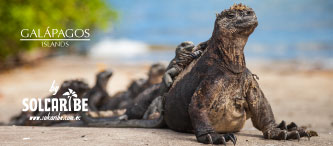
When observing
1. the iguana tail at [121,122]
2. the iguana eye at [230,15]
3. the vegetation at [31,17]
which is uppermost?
the vegetation at [31,17]

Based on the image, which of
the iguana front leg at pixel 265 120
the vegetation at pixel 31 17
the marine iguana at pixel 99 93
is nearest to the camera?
the iguana front leg at pixel 265 120

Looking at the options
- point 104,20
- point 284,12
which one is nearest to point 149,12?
point 284,12

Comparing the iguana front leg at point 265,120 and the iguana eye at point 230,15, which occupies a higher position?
the iguana eye at point 230,15

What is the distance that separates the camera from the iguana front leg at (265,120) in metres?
5.10

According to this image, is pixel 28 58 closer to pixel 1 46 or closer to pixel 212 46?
pixel 1 46

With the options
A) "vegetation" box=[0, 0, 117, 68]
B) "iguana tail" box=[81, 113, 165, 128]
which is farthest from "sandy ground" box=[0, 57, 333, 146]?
"vegetation" box=[0, 0, 117, 68]

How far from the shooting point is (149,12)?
222 ft

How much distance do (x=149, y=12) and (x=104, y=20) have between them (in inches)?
1771

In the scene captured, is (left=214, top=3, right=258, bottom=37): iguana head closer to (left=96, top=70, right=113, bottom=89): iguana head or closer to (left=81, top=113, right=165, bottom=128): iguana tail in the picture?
(left=81, top=113, right=165, bottom=128): iguana tail

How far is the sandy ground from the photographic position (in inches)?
197

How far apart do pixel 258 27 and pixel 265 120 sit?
3605cm

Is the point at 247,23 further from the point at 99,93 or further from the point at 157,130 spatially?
the point at 99,93

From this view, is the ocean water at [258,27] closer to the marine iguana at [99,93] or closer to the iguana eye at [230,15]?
the marine iguana at [99,93]

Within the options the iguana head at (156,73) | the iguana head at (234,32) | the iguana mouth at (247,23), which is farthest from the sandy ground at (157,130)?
the iguana head at (156,73)
